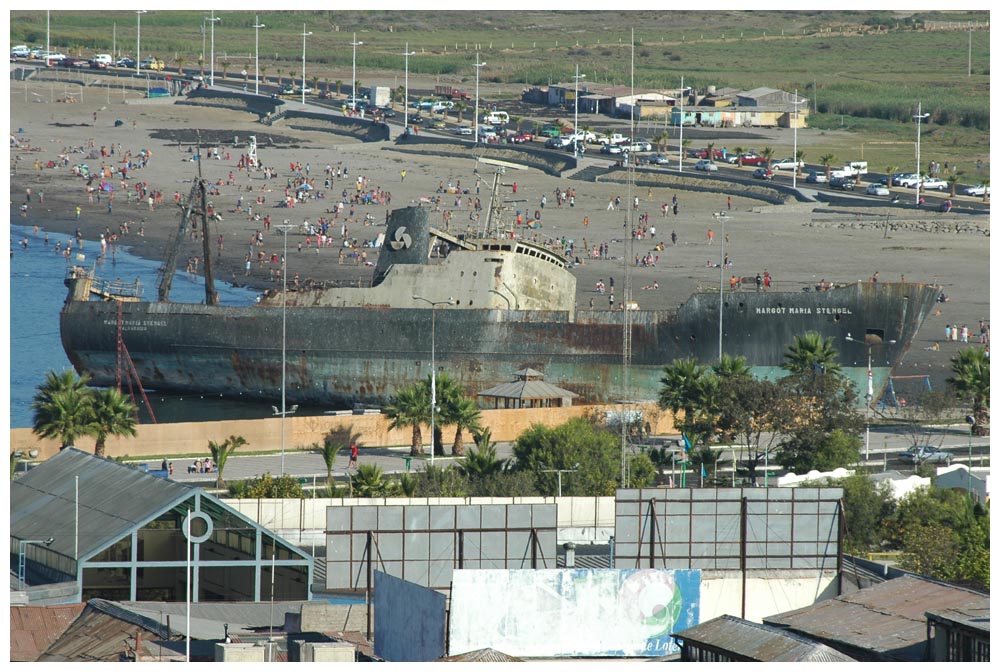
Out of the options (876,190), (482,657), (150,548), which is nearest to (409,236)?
(150,548)

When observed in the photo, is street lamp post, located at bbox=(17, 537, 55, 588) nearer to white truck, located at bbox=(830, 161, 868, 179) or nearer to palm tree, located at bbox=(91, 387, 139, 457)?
palm tree, located at bbox=(91, 387, 139, 457)

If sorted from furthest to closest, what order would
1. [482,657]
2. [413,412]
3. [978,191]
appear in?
1. [978,191]
2. [413,412]
3. [482,657]

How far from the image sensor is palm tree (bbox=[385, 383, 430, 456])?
74.7 m

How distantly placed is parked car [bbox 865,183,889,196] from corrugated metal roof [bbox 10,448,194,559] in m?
102

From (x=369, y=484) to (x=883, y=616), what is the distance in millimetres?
23796

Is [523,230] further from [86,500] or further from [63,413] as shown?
[86,500]

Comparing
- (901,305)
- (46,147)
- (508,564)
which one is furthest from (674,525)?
(46,147)

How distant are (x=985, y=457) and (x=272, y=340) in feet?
118

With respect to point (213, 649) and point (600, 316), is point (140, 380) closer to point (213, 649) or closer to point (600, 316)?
point (600, 316)

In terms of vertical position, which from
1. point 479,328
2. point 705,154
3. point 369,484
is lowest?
point 369,484

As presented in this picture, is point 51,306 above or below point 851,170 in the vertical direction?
below

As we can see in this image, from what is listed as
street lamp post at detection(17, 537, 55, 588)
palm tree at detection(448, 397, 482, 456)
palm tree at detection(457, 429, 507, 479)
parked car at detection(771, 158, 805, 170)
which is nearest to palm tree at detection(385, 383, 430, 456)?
palm tree at detection(448, 397, 482, 456)

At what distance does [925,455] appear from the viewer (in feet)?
236

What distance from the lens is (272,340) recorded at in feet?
306
